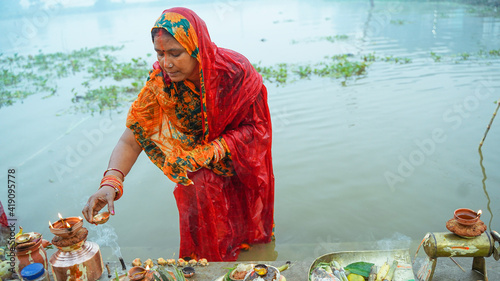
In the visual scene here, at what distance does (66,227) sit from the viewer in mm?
2068

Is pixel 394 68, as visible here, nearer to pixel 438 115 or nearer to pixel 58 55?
pixel 438 115

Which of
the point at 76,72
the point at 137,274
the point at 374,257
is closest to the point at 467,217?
the point at 374,257

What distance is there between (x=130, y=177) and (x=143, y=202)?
27.6 inches

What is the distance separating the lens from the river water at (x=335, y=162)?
3.50 m

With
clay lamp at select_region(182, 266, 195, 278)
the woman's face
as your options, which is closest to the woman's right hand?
clay lamp at select_region(182, 266, 195, 278)

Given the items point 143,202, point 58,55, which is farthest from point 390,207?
point 58,55

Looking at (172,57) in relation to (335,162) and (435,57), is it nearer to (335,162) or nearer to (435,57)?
(335,162)

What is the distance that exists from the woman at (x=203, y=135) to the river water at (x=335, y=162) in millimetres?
592

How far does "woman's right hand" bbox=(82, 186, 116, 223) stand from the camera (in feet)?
6.92

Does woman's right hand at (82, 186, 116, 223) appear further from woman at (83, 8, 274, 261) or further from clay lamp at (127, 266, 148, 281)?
clay lamp at (127, 266, 148, 281)

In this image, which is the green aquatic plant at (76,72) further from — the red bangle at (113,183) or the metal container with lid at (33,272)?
the metal container with lid at (33,272)

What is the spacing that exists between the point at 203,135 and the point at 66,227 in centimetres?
99

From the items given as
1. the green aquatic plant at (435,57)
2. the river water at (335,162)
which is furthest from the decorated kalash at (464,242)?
the green aquatic plant at (435,57)

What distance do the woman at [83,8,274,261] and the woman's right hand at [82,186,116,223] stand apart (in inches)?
3.8
